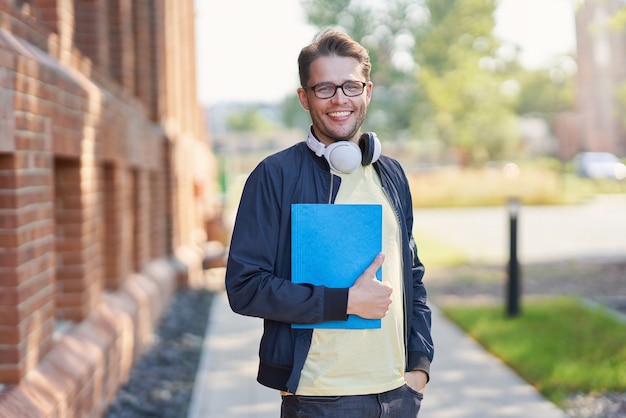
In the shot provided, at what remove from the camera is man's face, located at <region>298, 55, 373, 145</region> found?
263 centimetres

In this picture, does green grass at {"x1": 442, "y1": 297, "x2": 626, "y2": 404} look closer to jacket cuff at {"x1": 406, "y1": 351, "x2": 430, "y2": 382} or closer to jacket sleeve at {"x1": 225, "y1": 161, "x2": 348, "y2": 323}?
jacket cuff at {"x1": 406, "y1": 351, "x2": 430, "y2": 382}

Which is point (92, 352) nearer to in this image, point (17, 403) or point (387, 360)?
point (17, 403)

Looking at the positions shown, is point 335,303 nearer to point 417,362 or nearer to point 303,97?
point 417,362

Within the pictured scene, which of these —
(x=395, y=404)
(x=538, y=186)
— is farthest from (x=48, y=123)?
(x=538, y=186)

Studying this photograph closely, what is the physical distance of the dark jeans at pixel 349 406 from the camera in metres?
2.55

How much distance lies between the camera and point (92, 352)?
220 inches

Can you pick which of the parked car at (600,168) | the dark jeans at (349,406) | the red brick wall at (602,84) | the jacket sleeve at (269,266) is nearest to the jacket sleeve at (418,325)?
the dark jeans at (349,406)

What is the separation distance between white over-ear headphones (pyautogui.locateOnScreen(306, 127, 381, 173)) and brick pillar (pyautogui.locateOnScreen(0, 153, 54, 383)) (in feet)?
6.78

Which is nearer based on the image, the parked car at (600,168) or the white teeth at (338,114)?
the white teeth at (338,114)

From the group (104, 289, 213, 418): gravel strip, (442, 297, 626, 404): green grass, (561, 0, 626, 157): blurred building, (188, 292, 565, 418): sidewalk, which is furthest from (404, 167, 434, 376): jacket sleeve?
(561, 0, 626, 157): blurred building

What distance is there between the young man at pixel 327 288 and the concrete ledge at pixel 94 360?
1.73 metres

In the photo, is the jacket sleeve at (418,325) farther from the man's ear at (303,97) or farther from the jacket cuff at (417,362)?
the man's ear at (303,97)

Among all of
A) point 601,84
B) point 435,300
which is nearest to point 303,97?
point 435,300

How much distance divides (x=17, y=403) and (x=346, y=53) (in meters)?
2.38
